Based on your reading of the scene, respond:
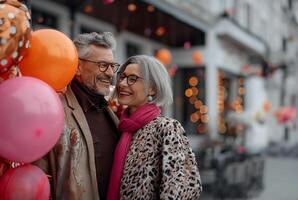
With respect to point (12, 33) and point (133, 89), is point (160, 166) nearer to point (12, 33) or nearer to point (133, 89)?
point (133, 89)

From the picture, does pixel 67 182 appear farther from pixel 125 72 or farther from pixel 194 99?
pixel 194 99

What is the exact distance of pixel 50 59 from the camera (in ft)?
7.35

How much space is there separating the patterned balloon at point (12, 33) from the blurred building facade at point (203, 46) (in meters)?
7.40

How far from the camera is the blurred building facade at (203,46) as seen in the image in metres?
10.8

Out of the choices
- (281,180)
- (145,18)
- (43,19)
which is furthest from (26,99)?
(281,180)

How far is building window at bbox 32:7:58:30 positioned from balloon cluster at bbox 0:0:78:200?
7.36 m

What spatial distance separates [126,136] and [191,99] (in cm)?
1440

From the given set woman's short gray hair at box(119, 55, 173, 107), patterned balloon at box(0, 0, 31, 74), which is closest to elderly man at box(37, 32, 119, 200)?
woman's short gray hair at box(119, 55, 173, 107)

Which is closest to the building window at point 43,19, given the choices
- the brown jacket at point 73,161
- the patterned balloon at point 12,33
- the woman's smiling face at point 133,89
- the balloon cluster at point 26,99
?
the woman's smiling face at point 133,89

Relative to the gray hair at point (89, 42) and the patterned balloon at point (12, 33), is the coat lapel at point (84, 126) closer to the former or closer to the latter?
the gray hair at point (89, 42)

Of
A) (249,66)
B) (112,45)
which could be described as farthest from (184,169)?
(249,66)

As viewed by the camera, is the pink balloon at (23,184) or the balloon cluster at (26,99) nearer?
the balloon cluster at (26,99)

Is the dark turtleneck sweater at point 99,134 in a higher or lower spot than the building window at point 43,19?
lower

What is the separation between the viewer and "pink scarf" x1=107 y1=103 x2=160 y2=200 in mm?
2531
